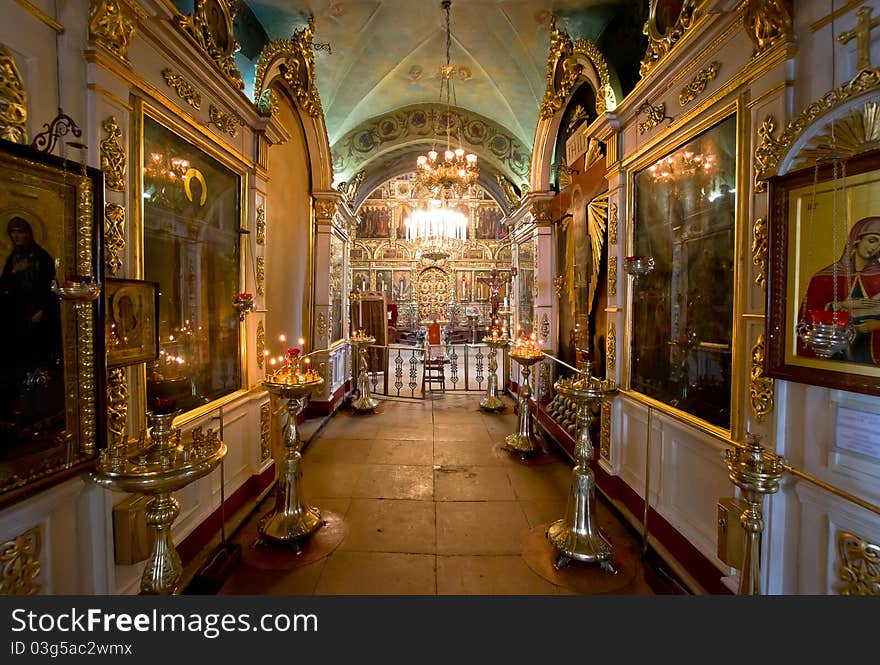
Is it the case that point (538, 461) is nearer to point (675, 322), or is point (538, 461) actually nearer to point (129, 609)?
point (675, 322)

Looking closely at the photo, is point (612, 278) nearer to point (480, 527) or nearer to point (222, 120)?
point (480, 527)

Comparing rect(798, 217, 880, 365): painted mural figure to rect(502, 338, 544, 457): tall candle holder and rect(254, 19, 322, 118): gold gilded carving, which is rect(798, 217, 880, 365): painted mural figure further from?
rect(254, 19, 322, 118): gold gilded carving

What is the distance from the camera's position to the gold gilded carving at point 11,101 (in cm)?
177

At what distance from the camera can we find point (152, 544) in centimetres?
243

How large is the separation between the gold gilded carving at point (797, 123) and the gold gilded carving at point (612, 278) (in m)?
1.92

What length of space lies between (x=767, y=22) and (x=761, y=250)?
1.25m

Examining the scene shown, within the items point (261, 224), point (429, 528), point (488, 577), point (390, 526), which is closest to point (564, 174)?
point (261, 224)

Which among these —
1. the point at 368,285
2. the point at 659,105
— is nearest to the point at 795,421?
the point at 659,105

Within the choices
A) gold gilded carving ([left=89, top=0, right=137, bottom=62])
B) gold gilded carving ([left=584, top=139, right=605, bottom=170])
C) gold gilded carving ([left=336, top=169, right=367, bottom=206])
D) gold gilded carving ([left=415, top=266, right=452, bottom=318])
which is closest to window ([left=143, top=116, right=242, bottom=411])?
gold gilded carving ([left=89, top=0, right=137, bottom=62])

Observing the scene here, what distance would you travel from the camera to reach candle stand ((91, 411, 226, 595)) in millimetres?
1882

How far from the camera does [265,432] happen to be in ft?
14.9

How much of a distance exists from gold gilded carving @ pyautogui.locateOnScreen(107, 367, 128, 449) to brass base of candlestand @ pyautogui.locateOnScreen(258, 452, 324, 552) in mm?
1368

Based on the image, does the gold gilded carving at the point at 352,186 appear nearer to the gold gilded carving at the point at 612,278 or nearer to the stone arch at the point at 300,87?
the stone arch at the point at 300,87

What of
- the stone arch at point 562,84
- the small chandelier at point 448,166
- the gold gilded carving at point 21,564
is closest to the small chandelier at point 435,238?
the small chandelier at point 448,166
